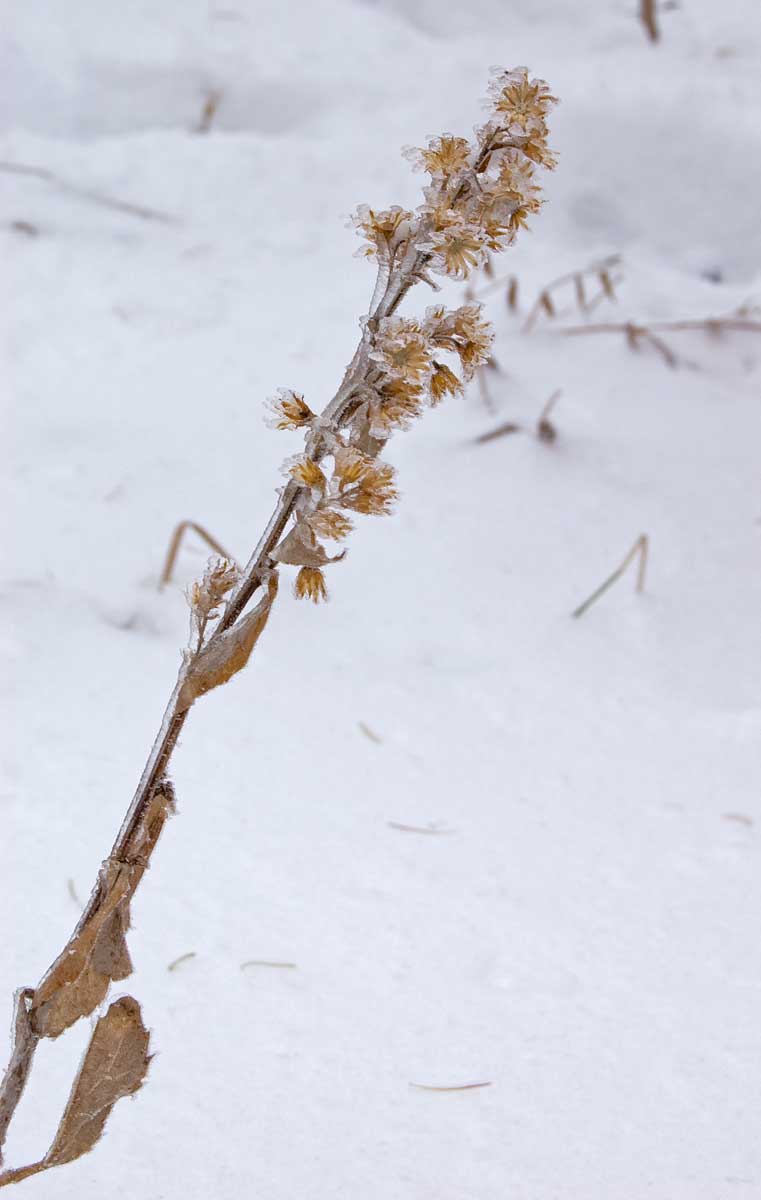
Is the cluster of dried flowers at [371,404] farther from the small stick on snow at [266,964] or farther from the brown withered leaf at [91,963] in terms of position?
the small stick on snow at [266,964]

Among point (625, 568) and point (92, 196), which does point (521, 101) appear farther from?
point (92, 196)

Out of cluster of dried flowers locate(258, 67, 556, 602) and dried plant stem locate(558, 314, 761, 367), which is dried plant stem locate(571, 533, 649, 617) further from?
cluster of dried flowers locate(258, 67, 556, 602)

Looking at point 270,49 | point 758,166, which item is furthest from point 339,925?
point 270,49

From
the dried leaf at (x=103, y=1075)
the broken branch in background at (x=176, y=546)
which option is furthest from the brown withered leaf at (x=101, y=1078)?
the broken branch in background at (x=176, y=546)

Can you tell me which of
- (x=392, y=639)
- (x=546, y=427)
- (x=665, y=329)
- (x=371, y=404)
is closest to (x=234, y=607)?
(x=371, y=404)

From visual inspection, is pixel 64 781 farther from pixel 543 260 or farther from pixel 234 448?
pixel 543 260

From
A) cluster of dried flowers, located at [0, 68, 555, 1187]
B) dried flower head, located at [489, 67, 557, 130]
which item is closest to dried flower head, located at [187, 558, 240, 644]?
cluster of dried flowers, located at [0, 68, 555, 1187]

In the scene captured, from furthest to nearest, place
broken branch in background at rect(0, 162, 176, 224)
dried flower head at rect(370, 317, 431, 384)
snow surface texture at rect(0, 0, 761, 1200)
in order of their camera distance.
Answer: broken branch in background at rect(0, 162, 176, 224) < snow surface texture at rect(0, 0, 761, 1200) < dried flower head at rect(370, 317, 431, 384)
